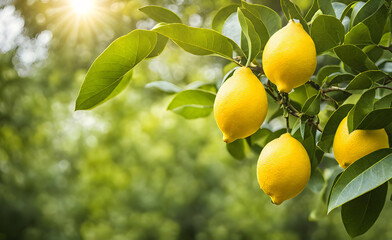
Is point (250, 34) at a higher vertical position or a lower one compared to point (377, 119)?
higher

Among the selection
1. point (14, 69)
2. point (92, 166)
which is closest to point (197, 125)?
point (92, 166)

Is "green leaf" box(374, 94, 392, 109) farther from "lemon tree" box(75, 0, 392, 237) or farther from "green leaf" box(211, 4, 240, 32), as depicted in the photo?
"green leaf" box(211, 4, 240, 32)

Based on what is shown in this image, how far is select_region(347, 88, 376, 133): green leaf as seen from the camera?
38 centimetres

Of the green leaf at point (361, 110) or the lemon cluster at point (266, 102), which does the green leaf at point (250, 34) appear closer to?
the lemon cluster at point (266, 102)

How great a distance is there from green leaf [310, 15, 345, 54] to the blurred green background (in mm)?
1408

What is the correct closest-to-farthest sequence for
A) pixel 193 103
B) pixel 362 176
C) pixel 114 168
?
pixel 362 176
pixel 193 103
pixel 114 168

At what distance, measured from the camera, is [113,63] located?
A: 0.38 metres

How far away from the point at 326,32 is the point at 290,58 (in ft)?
0.22

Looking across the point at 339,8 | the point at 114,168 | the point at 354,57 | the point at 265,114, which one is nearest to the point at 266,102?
the point at 265,114

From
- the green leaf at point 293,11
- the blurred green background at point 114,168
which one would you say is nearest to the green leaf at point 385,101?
the green leaf at point 293,11

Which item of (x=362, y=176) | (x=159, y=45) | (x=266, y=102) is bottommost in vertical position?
(x=362, y=176)

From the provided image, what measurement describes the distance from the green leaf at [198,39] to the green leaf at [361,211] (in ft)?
0.69

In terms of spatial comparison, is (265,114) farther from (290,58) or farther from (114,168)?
(114,168)

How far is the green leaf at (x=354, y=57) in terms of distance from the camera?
1.30 ft
